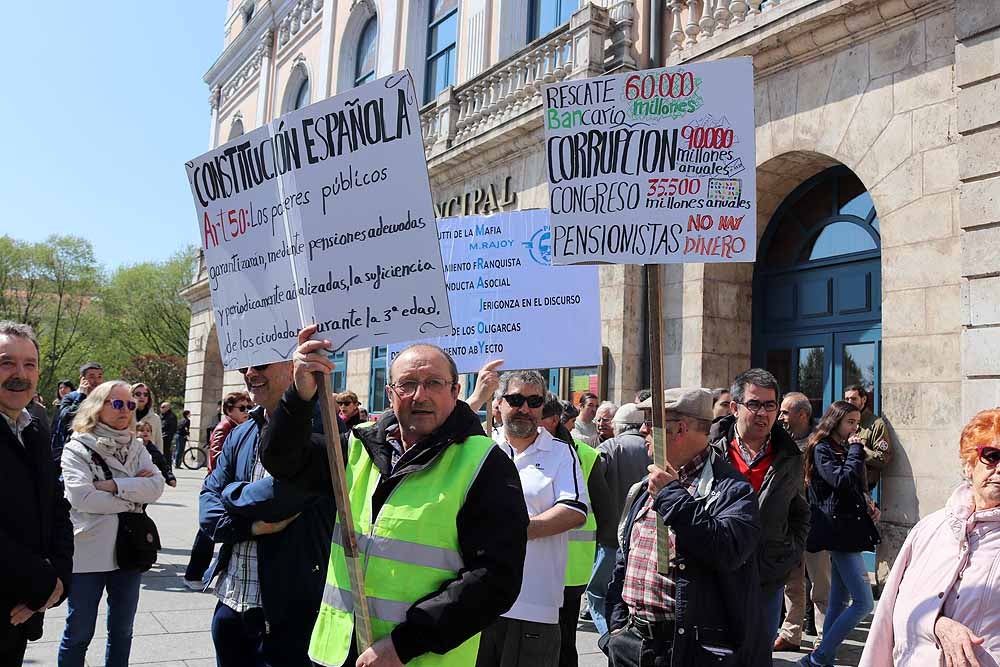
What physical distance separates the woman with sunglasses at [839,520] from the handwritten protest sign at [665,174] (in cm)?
269

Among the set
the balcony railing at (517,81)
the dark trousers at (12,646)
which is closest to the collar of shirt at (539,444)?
the dark trousers at (12,646)

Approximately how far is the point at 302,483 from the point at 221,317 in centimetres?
92

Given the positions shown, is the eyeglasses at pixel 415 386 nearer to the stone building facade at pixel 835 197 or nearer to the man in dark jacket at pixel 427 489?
the man in dark jacket at pixel 427 489

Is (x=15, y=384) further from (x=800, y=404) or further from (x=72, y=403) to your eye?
(x=72, y=403)

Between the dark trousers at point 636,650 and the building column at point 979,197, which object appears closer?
the dark trousers at point 636,650

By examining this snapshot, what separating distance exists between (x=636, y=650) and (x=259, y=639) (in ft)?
4.97

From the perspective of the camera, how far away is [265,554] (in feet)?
11.3

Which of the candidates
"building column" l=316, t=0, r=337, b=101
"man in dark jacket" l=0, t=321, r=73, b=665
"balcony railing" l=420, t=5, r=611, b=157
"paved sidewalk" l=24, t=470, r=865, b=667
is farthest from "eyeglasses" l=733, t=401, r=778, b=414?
"building column" l=316, t=0, r=337, b=101

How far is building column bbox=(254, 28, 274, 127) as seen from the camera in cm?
2556

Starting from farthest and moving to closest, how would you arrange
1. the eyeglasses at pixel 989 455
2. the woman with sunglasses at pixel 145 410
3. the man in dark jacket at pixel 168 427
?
the man in dark jacket at pixel 168 427 → the woman with sunglasses at pixel 145 410 → the eyeglasses at pixel 989 455

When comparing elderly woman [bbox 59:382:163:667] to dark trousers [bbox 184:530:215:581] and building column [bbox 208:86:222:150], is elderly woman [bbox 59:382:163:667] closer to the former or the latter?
dark trousers [bbox 184:530:215:581]

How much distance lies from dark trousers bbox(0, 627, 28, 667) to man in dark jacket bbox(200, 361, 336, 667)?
2.38 feet

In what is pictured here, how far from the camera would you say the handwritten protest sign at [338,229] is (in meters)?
3.04

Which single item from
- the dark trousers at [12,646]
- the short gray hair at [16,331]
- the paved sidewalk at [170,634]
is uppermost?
the short gray hair at [16,331]
